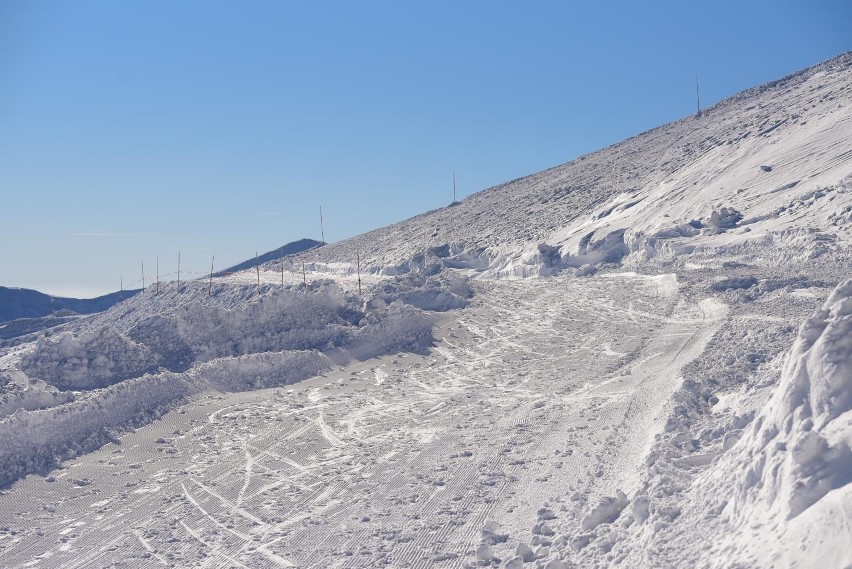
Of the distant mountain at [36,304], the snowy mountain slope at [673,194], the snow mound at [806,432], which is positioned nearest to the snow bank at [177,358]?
the snow mound at [806,432]

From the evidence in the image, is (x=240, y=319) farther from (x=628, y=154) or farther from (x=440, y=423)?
(x=628, y=154)

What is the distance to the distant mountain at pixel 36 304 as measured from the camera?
5284cm

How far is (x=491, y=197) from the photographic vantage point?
180 feet

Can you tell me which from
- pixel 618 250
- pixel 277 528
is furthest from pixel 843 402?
pixel 618 250

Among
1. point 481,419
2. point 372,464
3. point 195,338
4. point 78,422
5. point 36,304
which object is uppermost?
point 36,304

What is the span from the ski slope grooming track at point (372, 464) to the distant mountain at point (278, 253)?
38253 mm

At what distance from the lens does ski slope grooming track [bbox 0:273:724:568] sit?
34.1 ft

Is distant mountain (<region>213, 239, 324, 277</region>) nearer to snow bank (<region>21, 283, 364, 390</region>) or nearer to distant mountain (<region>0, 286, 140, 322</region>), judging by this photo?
distant mountain (<region>0, 286, 140, 322</region>)

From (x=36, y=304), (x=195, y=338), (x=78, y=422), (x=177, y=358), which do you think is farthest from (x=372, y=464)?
(x=36, y=304)

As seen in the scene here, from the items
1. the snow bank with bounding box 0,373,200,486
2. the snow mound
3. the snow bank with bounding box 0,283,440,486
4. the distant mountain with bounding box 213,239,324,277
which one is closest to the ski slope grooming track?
the snow bank with bounding box 0,373,200,486

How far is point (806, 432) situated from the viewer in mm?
7133

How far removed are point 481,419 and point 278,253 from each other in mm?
47585

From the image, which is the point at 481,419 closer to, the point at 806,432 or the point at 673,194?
the point at 806,432

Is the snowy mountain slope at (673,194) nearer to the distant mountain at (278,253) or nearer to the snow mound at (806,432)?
the distant mountain at (278,253)
